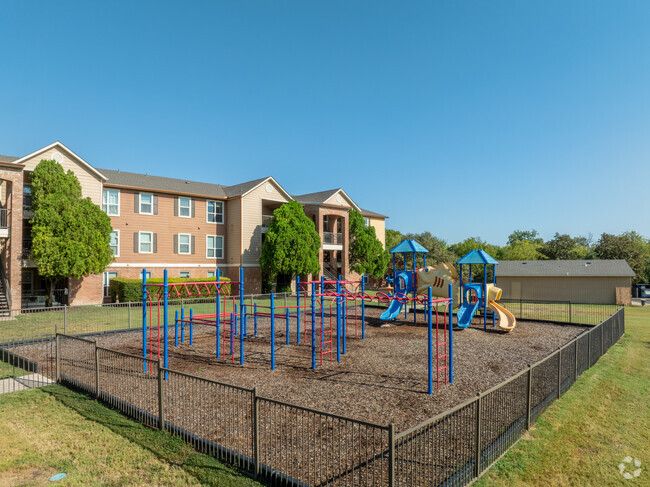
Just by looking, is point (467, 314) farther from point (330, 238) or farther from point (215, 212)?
point (215, 212)

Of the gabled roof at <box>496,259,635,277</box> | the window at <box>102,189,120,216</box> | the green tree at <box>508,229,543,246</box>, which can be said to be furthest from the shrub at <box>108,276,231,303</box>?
the green tree at <box>508,229,543,246</box>

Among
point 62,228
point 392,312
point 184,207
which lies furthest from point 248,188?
point 392,312

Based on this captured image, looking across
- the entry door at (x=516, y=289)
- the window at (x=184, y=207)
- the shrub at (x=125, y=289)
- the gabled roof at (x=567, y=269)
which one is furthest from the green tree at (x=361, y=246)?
the shrub at (x=125, y=289)

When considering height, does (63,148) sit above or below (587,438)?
above

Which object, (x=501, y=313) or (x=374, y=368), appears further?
(x=501, y=313)

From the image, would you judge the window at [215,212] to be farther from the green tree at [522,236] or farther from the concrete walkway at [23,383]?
the green tree at [522,236]

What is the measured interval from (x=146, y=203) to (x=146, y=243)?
10.5 feet

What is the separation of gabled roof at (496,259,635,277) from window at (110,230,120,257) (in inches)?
1367

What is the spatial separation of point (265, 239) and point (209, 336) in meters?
18.6

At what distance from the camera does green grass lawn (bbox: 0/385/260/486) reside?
5.98 metres

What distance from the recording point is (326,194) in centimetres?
4412

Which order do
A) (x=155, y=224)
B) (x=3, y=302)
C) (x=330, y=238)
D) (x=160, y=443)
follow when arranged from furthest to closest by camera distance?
Answer: (x=330, y=238), (x=155, y=224), (x=3, y=302), (x=160, y=443)

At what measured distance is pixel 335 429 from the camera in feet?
25.9

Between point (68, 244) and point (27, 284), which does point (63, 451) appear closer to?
point (68, 244)
